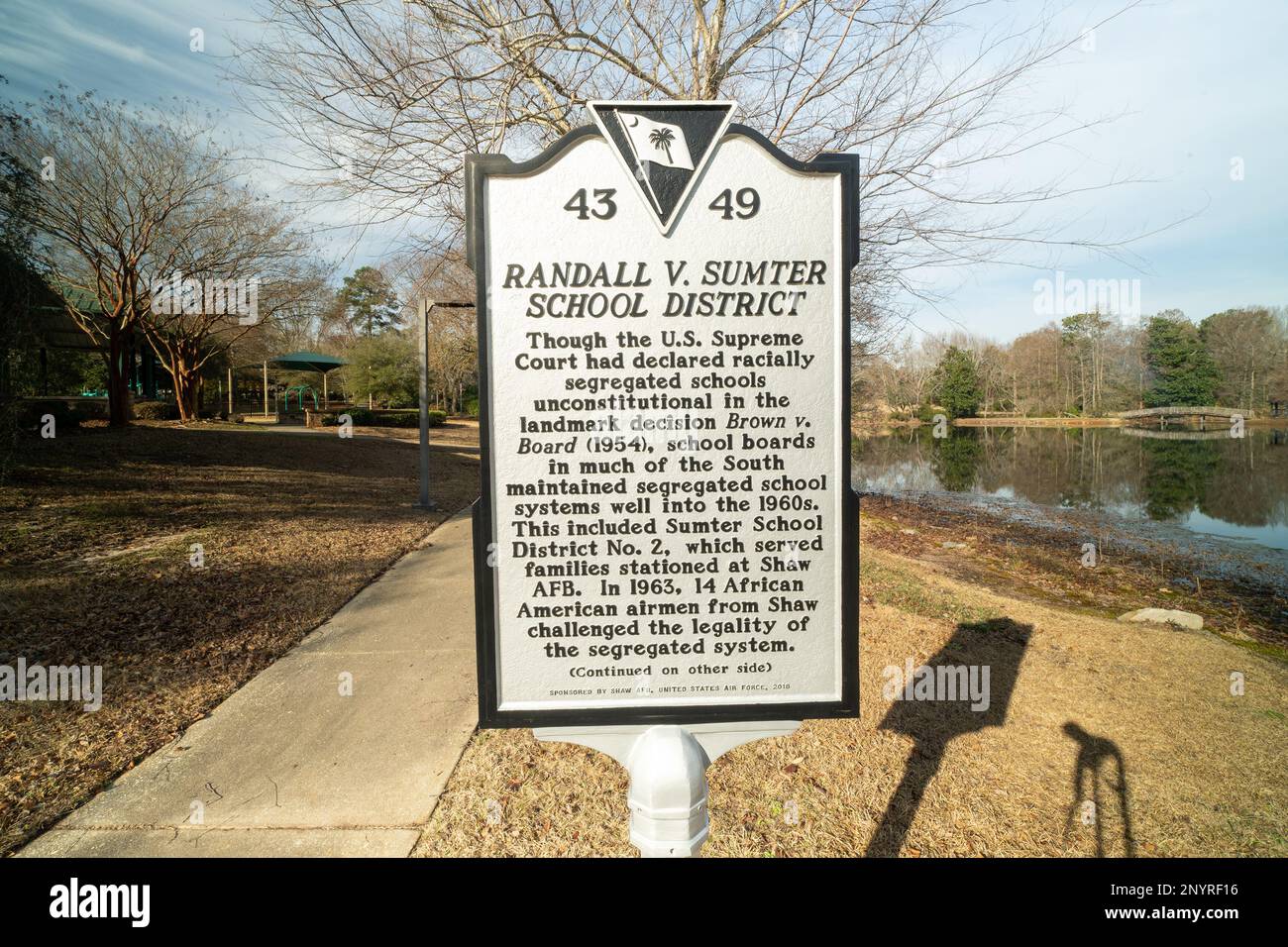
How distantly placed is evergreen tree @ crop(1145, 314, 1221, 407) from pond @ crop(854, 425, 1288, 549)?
561 cm

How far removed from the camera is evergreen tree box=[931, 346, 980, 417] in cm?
5069

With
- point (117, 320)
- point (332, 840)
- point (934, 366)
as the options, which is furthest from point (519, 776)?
point (934, 366)

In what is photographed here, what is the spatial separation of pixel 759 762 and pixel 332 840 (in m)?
2.19

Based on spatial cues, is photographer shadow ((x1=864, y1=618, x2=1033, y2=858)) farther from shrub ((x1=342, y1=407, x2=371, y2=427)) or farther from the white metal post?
shrub ((x1=342, y1=407, x2=371, y2=427))

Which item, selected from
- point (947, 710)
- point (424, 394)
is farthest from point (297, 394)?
point (947, 710)

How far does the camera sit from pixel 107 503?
926 centimetres

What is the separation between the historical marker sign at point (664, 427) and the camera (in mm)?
1997

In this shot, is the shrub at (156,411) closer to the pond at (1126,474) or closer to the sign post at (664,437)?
the pond at (1126,474)

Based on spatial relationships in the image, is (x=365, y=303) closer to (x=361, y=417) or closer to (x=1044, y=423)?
(x=361, y=417)

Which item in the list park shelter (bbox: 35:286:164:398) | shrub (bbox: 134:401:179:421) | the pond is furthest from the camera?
shrub (bbox: 134:401:179:421)

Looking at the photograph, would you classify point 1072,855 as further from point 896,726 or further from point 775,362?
point 775,362

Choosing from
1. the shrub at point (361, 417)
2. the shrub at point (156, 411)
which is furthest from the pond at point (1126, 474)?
the shrub at point (156, 411)

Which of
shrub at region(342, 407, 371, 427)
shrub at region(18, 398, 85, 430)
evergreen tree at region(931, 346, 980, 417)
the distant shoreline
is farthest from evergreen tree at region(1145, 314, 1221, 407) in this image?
shrub at region(18, 398, 85, 430)

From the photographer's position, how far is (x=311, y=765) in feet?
11.4
